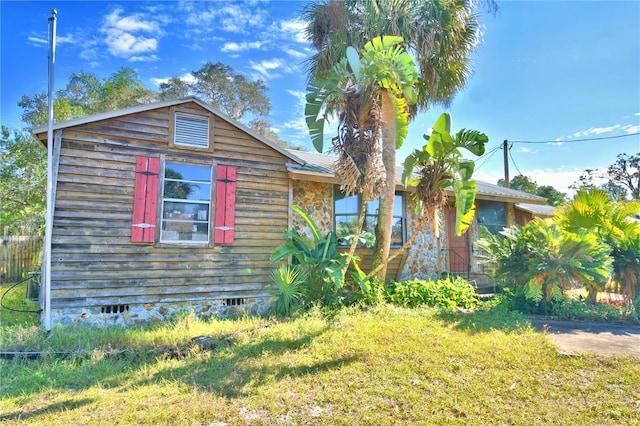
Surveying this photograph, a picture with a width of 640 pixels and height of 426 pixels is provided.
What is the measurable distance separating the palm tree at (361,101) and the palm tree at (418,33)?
1468mm

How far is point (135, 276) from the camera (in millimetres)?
6906

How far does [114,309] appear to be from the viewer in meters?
6.79

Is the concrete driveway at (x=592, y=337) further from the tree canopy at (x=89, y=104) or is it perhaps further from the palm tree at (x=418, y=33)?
the tree canopy at (x=89, y=104)

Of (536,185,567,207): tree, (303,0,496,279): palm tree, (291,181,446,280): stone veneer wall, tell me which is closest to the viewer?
(303,0,496,279): palm tree

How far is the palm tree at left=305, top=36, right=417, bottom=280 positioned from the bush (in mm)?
1859

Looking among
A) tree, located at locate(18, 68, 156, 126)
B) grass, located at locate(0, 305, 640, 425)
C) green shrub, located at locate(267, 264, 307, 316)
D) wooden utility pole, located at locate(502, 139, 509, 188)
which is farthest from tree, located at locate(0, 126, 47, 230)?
wooden utility pole, located at locate(502, 139, 509, 188)

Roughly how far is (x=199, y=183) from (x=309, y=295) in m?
3.38

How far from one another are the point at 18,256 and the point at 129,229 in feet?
19.7

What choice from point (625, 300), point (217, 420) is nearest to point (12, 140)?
point (217, 420)

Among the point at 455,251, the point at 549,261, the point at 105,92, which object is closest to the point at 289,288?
the point at 549,261

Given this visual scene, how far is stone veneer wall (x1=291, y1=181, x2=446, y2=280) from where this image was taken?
A: 29.2 feet

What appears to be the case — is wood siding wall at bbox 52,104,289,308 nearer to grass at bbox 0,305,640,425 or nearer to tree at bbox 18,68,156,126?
grass at bbox 0,305,640,425

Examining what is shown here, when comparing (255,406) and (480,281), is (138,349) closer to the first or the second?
(255,406)

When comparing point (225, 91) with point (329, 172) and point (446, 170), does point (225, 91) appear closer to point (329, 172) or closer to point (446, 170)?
point (329, 172)
